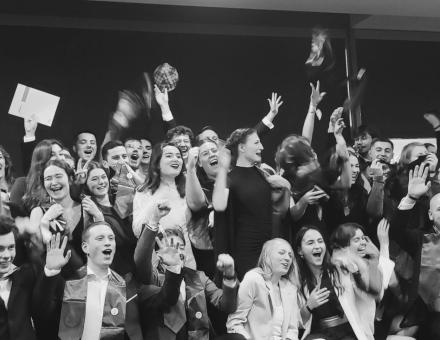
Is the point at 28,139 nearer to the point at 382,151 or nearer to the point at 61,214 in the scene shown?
the point at 61,214

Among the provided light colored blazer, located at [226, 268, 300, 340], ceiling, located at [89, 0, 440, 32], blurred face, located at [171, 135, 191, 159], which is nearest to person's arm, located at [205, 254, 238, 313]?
light colored blazer, located at [226, 268, 300, 340]

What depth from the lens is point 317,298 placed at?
15.8ft

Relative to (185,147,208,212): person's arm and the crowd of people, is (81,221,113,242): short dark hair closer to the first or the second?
the crowd of people

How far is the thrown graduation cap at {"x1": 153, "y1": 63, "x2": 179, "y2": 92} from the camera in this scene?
5357mm

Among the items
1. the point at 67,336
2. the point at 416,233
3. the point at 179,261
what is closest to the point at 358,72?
the point at 416,233

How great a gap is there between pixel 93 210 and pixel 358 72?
245 centimetres

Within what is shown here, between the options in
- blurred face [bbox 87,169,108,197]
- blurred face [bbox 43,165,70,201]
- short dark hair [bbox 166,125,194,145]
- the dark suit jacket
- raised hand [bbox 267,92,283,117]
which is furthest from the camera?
raised hand [bbox 267,92,283,117]

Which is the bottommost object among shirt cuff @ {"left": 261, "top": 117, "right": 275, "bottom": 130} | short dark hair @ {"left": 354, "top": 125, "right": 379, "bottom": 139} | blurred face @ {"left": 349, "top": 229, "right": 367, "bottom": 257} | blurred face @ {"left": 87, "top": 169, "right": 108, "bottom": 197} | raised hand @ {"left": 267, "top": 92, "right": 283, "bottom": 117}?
blurred face @ {"left": 349, "top": 229, "right": 367, "bottom": 257}

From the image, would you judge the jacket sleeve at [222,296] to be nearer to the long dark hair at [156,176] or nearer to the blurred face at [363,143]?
the long dark hair at [156,176]

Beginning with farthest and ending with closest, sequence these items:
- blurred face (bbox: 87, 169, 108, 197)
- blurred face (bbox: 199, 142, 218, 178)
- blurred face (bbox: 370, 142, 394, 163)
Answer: blurred face (bbox: 370, 142, 394, 163), blurred face (bbox: 199, 142, 218, 178), blurred face (bbox: 87, 169, 108, 197)

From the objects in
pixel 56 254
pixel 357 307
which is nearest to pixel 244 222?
pixel 357 307

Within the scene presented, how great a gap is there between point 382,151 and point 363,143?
0.15 metres

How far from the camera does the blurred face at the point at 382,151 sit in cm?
562

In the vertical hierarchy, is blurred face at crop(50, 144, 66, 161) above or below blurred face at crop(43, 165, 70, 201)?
above
